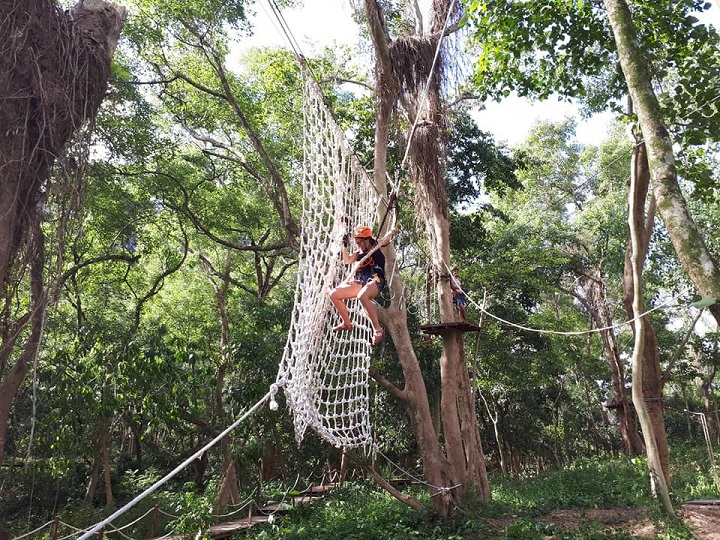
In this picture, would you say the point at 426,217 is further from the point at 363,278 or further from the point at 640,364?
the point at 640,364

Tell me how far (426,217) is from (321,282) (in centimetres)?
225

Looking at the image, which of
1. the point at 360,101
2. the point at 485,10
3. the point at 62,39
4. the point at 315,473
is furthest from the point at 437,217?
the point at 315,473

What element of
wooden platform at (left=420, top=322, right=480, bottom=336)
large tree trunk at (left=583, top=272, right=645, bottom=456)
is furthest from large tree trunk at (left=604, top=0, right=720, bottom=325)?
large tree trunk at (left=583, top=272, right=645, bottom=456)

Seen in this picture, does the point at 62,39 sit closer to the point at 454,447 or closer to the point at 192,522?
the point at 192,522

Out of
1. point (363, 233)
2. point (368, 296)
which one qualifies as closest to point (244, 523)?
point (368, 296)

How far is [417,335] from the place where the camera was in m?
7.73

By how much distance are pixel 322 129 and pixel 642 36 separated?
1.98 meters

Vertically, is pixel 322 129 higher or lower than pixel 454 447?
higher

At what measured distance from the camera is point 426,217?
5.06 metres

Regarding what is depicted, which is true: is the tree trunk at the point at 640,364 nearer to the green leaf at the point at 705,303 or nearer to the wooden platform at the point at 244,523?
the green leaf at the point at 705,303

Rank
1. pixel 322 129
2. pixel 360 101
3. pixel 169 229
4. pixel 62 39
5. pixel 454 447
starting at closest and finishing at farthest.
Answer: pixel 62 39, pixel 322 129, pixel 454 447, pixel 360 101, pixel 169 229

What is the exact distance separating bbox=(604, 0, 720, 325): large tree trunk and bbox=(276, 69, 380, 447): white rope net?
4.88 feet

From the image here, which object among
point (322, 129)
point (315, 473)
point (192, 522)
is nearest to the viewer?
point (322, 129)

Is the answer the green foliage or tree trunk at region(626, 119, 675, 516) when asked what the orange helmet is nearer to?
tree trunk at region(626, 119, 675, 516)
